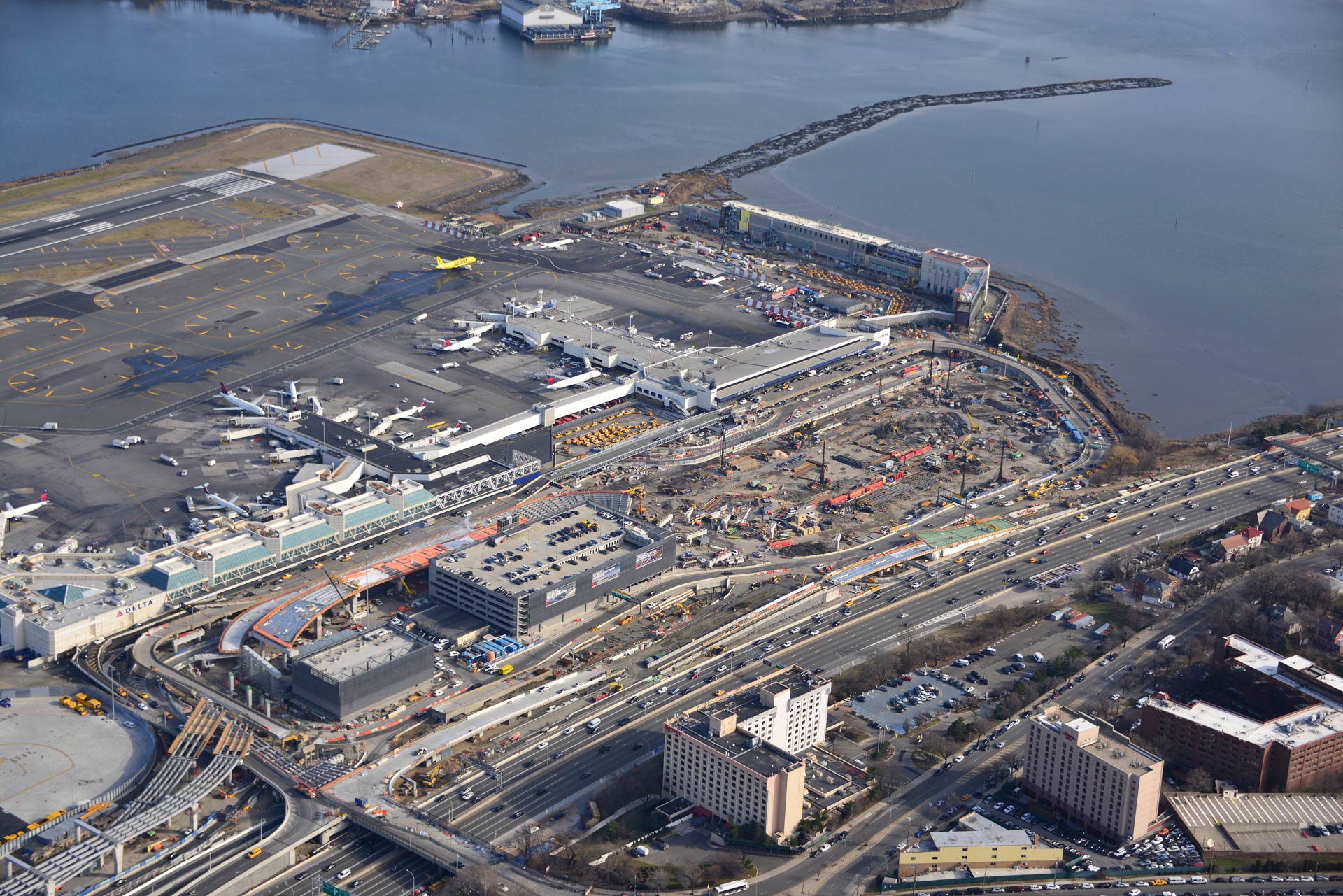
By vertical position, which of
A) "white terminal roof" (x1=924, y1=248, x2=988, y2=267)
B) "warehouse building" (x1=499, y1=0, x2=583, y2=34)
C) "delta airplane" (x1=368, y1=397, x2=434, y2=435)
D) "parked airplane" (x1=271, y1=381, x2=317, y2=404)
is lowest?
"delta airplane" (x1=368, y1=397, x2=434, y2=435)

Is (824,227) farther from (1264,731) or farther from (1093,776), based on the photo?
(1093,776)

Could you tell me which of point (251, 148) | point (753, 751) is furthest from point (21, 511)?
point (251, 148)

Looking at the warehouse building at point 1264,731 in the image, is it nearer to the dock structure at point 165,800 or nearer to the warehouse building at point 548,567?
the warehouse building at point 548,567

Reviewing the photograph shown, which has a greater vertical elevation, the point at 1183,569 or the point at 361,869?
the point at 1183,569

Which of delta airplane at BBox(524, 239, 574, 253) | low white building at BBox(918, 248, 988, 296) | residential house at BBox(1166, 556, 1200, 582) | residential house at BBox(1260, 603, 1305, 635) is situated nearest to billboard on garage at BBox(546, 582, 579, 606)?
residential house at BBox(1166, 556, 1200, 582)

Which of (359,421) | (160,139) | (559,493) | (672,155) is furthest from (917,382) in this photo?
(160,139)

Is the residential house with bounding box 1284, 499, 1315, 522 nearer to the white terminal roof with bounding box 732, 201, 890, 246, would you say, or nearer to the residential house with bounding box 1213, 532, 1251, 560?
the residential house with bounding box 1213, 532, 1251, 560
